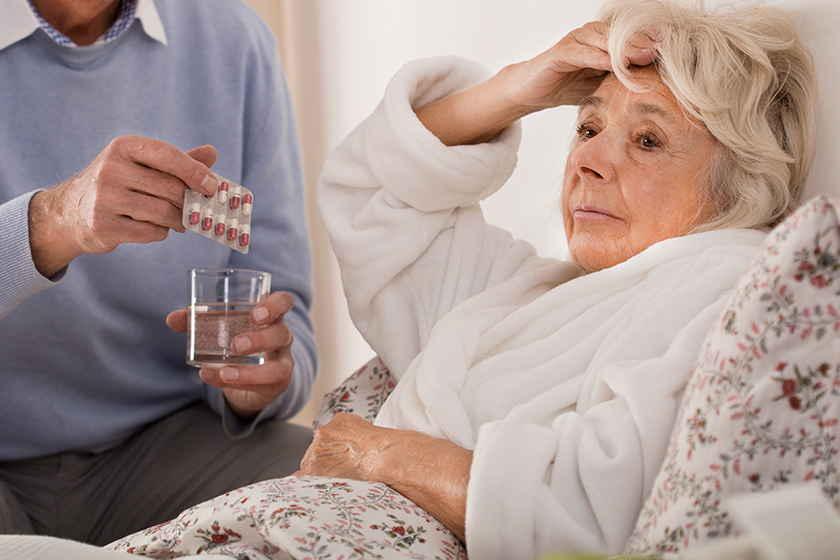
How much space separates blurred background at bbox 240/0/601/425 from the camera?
148 centimetres

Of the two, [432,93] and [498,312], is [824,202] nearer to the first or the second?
[498,312]

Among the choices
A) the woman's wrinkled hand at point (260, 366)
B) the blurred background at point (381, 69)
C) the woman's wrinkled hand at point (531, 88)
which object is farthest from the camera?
the blurred background at point (381, 69)

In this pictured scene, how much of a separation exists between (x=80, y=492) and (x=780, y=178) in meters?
1.44

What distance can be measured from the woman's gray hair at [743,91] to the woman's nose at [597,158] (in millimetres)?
93

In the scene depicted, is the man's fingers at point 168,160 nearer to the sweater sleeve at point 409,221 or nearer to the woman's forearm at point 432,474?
the sweater sleeve at point 409,221

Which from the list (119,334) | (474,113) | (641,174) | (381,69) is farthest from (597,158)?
(381,69)

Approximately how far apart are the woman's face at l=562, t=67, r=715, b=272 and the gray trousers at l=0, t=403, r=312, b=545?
A: 78 cm

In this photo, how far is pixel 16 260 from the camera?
1047mm

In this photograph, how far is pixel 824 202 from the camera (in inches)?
19.6

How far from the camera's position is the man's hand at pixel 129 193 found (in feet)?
3.09

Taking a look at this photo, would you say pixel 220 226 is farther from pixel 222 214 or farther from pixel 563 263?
pixel 563 263

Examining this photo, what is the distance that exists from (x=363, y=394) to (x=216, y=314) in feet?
1.16

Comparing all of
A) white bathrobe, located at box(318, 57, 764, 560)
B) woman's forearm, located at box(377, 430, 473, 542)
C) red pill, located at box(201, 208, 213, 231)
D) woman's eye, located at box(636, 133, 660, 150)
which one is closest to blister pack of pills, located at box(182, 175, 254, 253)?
red pill, located at box(201, 208, 213, 231)

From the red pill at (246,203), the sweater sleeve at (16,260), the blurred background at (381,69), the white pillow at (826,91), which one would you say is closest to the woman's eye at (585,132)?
the blurred background at (381,69)
